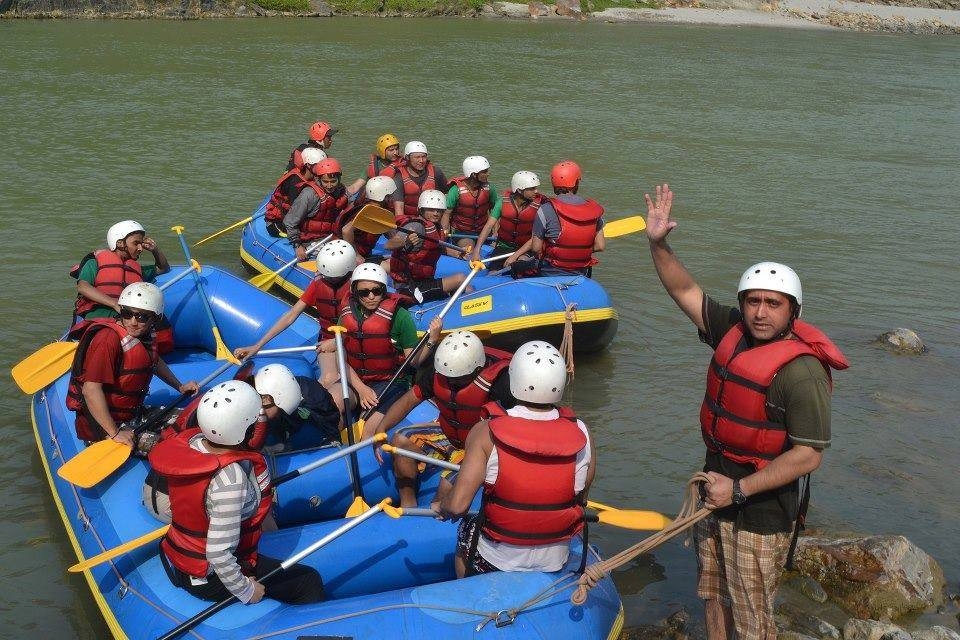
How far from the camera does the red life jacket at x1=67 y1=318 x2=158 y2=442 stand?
4926 mm

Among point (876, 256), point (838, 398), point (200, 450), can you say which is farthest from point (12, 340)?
point (876, 256)

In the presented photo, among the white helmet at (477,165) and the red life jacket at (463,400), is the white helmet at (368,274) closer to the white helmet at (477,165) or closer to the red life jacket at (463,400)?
the red life jacket at (463,400)

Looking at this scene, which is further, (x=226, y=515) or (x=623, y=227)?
(x=623, y=227)

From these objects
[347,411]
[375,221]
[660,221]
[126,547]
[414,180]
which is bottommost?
[126,547]

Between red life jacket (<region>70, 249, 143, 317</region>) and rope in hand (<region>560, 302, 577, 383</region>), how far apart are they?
9.97 feet

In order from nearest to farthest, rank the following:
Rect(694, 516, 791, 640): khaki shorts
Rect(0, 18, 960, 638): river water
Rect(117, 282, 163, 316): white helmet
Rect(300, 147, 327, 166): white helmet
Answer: Rect(694, 516, 791, 640): khaki shorts → Rect(117, 282, 163, 316): white helmet → Rect(0, 18, 960, 638): river water → Rect(300, 147, 327, 166): white helmet

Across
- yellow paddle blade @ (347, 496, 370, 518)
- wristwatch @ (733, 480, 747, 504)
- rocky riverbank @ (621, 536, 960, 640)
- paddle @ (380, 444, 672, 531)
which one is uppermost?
wristwatch @ (733, 480, 747, 504)

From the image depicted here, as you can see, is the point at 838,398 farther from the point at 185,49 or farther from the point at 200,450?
the point at 185,49

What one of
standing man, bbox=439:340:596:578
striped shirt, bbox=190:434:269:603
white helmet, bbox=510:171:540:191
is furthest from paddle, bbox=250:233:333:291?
standing man, bbox=439:340:596:578

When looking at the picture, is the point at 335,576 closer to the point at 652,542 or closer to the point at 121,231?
the point at 652,542

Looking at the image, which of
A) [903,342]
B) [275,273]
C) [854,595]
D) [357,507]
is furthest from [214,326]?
[903,342]

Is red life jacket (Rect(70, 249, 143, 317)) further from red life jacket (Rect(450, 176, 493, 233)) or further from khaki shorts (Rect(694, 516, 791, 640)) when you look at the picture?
khaki shorts (Rect(694, 516, 791, 640))

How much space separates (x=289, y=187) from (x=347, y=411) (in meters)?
4.07

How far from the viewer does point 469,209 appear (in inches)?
346
